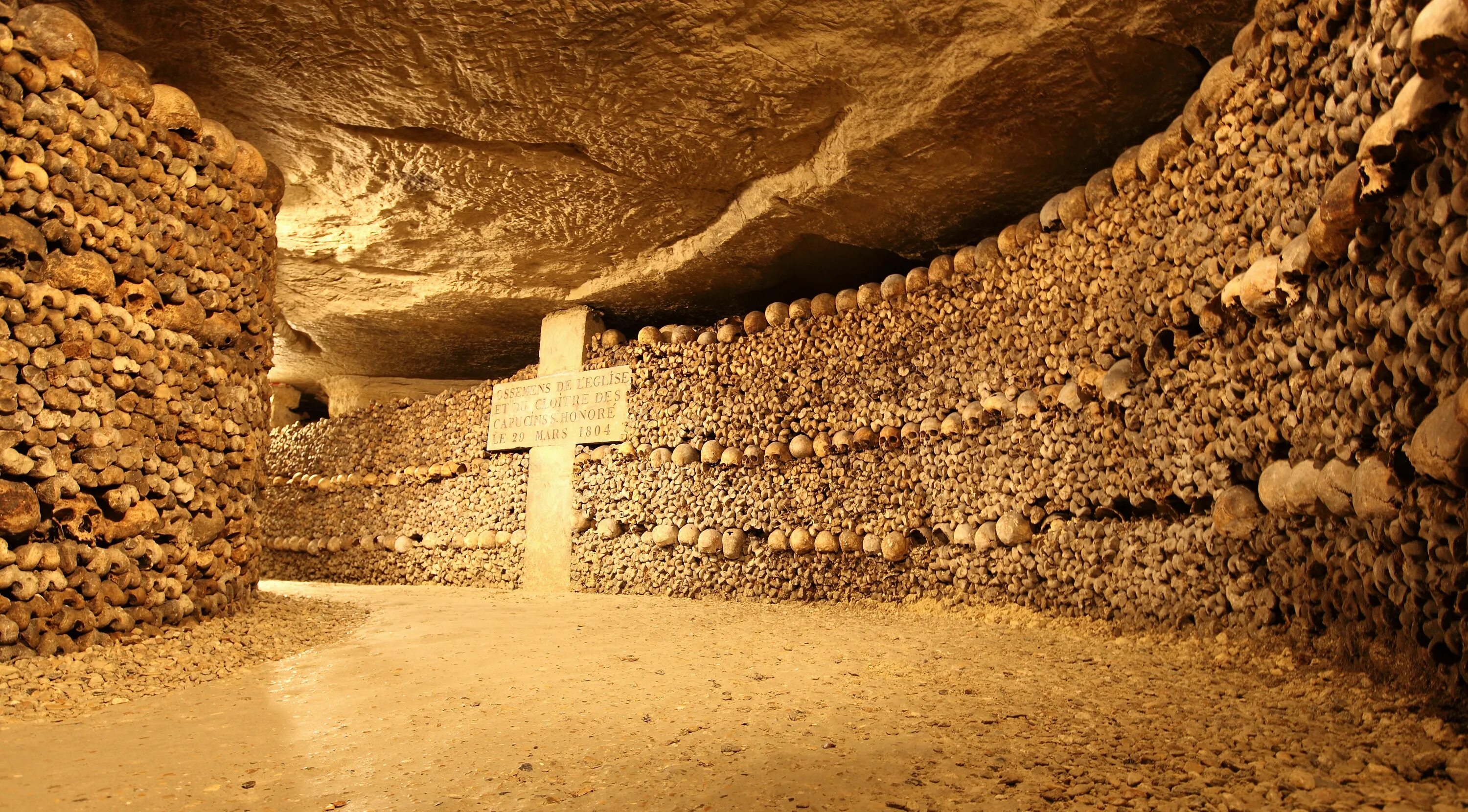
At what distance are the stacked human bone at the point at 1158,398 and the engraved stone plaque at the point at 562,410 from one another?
229mm

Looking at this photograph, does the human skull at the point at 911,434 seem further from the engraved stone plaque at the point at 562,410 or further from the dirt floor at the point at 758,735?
the engraved stone plaque at the point at 562,410

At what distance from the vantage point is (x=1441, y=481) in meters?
1.94

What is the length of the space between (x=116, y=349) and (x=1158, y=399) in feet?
14.7

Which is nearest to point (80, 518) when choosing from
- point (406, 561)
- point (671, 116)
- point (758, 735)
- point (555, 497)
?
point (758, 735)

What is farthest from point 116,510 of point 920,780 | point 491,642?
point 920,780

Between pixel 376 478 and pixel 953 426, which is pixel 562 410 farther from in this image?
pixel 953 426

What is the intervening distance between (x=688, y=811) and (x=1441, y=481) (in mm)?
1926

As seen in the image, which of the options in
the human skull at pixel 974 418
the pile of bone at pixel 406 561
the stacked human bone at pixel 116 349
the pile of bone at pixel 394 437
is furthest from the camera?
the pile of bone at pixel 394 437

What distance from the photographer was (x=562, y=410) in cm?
749

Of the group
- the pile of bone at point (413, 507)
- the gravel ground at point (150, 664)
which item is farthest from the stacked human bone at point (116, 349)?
the pile of bone at point (413, 507)

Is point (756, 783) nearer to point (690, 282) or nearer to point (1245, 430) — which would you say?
point (1245, 430)

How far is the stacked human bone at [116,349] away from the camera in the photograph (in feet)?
9.68

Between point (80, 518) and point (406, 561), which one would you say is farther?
point (406, 561)

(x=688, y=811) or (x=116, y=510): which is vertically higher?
(x=116, y=510)
